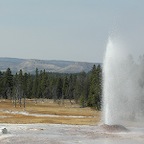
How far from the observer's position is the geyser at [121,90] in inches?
2050

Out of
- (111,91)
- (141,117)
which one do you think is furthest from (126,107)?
(111,91)

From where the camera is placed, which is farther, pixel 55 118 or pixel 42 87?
pixel 42 87

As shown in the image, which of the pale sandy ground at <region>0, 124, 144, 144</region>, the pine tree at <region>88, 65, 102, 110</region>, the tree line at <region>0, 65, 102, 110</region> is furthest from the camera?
the tree line at <region>0, 65, 102, 110</region>

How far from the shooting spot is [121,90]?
221 ft

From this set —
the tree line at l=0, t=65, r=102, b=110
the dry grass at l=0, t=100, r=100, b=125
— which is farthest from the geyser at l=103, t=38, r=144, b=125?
the tree line at l=0, t=65, r=102, b=110

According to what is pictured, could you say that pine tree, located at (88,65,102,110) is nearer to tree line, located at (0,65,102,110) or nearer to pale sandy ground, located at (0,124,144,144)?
tree line, located at (0,65,102,110)

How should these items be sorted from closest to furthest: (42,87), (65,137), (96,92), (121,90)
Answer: (65,137) → (121,90) → (96,92) → (42,87)

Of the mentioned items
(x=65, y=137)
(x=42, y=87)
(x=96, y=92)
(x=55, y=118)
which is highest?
(x=42, y=87)

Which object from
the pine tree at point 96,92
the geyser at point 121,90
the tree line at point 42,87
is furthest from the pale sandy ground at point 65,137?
the tree line at point 42,87

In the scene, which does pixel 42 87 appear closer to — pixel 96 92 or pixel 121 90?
pixel 96 92

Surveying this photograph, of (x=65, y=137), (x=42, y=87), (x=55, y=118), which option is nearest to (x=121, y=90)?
(x=55, y=118)

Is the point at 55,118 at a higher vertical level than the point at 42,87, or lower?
lower

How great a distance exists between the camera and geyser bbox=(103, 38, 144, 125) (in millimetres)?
52062

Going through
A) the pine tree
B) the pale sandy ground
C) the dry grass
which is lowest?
the dry grass
